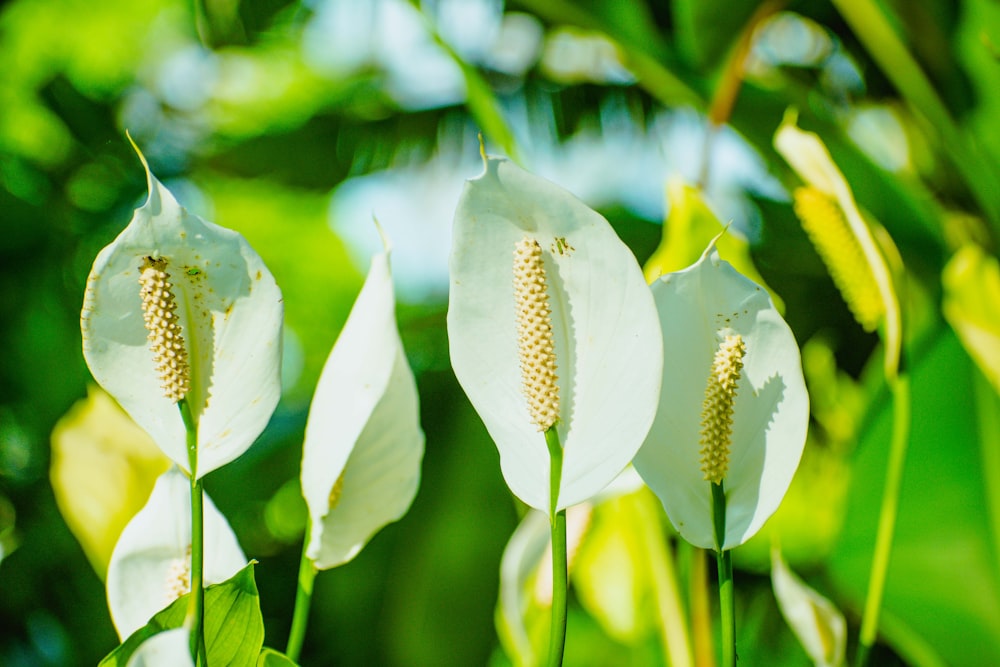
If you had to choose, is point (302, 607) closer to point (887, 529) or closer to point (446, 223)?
point (887, 529)

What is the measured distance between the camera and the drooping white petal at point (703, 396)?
0.13 meters

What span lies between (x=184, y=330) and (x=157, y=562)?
59mm

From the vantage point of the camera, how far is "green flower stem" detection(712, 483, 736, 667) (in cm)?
12

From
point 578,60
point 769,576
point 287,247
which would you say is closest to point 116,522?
point 769,576

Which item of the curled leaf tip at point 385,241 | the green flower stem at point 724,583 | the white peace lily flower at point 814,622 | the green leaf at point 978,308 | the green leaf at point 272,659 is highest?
the curled leaf tip at point 385,241

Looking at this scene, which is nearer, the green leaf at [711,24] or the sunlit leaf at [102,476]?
the sunlit leaf at [102,476]

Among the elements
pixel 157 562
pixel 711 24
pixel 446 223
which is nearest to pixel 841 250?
pixel 157 562

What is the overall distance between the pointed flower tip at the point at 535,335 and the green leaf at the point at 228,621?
5cm

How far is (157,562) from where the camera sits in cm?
16

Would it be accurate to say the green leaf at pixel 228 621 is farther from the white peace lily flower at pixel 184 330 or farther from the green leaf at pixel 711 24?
the green leaf at pixel 711 24

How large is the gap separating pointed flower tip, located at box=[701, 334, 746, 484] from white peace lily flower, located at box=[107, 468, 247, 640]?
0.32 feet

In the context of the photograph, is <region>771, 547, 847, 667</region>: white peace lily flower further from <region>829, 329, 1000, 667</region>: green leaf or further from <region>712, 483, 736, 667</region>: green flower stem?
<region>829, 329, 1000, 667</region>: green leaf

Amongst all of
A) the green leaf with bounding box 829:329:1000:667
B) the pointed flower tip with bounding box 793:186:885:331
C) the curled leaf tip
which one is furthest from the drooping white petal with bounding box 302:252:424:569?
the green leaf with bounding box 829:329:1000:667

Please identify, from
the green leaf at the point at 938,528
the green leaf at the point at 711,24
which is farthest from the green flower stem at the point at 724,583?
the green leaf at the point at 711,24
